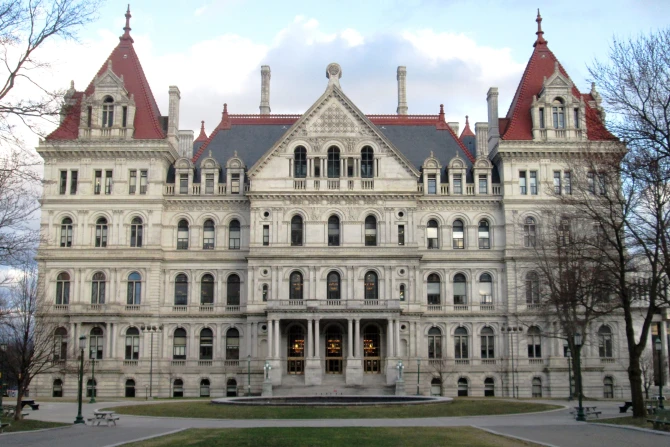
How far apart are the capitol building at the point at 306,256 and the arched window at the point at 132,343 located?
148 mm

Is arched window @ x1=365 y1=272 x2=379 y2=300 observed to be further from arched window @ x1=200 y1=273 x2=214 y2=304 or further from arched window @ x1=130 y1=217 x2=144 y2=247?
arched window @ x1=130 y1=217 x2=144 y2=247

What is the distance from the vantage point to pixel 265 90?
72938 mm

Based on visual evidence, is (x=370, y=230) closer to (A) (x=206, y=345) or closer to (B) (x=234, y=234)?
(B) (x=234, y=234)

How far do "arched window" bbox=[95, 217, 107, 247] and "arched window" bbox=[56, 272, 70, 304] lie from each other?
3514 millimetres

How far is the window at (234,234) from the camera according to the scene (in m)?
63.5

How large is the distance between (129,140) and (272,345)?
19.7m

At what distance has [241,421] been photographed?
112ft

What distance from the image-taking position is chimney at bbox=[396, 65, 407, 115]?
72938 millimetres

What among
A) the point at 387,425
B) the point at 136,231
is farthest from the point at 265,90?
the point at 387,425

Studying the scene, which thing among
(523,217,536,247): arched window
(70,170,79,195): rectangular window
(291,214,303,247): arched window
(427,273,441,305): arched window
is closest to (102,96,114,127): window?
(70,170,79,195): rectangular window

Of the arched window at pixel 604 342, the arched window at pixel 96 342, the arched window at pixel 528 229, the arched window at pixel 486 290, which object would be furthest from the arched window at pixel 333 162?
the arched window at pixel 604 342

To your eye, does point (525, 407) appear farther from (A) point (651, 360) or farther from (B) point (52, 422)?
(A) point (651, 360)

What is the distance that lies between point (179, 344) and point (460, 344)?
71.8 feet

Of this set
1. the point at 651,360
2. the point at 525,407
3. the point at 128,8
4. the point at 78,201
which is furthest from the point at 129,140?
the point at 651,360
